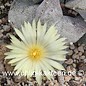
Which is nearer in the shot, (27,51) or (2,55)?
(27,51)

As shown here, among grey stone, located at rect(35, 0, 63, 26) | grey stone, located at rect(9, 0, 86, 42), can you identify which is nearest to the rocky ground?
grey stone, located at rect(9, 0, 86, 42)

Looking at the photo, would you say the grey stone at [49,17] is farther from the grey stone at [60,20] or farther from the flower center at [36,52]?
the flower center at [36,52]

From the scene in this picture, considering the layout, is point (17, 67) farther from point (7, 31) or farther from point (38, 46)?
point (7, 31)

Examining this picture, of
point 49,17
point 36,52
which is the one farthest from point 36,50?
point 49,17

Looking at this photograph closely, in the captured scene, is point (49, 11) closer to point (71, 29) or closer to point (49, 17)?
point (49, 17)

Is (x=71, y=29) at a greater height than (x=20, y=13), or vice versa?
(x=20, y=13)

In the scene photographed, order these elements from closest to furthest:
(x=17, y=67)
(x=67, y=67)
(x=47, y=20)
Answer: (x=17, y=67), (x=47, y=20), (x=67, y=67)

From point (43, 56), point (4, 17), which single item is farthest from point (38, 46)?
point (4, 17)

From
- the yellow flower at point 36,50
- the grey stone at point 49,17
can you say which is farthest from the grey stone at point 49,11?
the yellow flower at point 36,50
